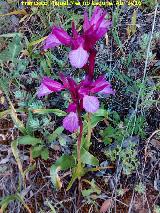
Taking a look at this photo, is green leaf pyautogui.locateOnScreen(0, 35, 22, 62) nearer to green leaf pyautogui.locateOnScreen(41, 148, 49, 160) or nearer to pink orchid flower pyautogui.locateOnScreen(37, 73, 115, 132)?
green leaf pyautogui.locateOnScreen(41, 148, 49, 160)

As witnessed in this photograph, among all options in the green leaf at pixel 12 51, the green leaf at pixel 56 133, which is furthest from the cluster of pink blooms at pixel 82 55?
the green leaf at pixel 12 51

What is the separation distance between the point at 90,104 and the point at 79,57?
0.64 ft

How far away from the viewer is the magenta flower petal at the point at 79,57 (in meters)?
1.38

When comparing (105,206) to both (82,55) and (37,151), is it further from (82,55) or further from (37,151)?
(82,55)

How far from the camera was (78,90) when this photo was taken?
1558mm

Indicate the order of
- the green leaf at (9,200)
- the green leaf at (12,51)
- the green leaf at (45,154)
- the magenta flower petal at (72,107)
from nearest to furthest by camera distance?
the magenta flower petal at (72,107), the green leaf at (9,200), the green leaf at (45,154), the green leaf at (12,51)

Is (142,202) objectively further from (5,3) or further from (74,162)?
(5,3)

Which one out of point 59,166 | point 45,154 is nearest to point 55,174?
point 59,166

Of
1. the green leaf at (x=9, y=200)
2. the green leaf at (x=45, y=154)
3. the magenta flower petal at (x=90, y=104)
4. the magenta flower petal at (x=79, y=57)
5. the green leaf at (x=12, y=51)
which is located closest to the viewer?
the magenta flower petal at (x=79, y=57)

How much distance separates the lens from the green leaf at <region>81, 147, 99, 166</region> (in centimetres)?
195

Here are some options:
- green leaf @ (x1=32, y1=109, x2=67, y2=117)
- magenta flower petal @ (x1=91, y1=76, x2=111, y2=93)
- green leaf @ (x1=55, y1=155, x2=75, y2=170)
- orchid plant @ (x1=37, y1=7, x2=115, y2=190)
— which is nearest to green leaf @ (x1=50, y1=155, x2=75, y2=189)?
green leaf @ (x1=55, y1=155, x2=75, y2=170)

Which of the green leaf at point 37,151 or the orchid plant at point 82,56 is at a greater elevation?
the orchid plant at point 82,56

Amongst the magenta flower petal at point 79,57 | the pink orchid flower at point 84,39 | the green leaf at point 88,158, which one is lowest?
the green leaf at point 88,158

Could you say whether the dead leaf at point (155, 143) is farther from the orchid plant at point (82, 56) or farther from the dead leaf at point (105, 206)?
the orchid plant at point (82, 56)
